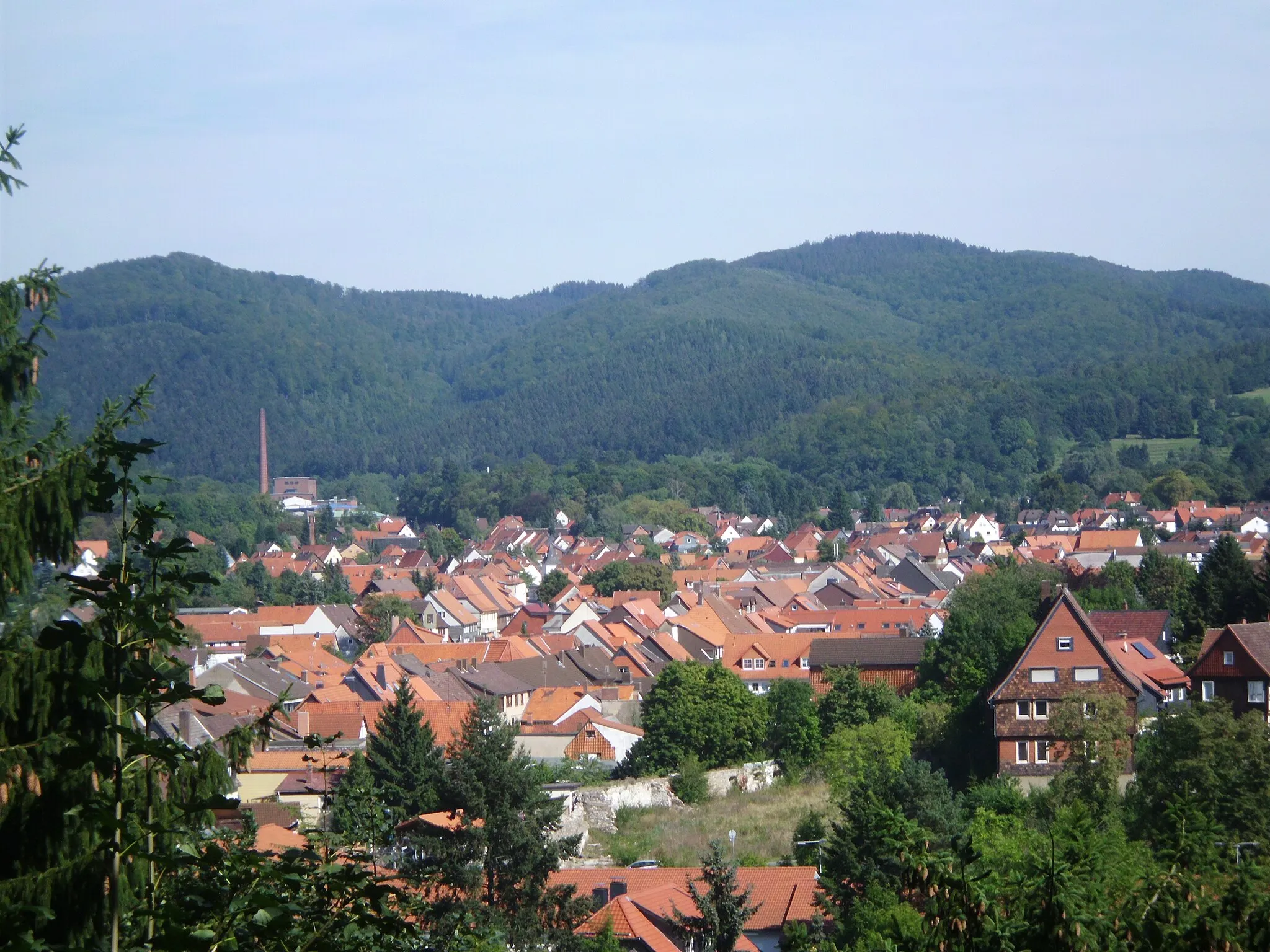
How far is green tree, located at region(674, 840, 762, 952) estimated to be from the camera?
600 inches

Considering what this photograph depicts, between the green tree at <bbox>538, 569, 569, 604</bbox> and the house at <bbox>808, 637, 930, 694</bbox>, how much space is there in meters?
25.3

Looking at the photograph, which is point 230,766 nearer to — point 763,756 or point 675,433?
point 763,756

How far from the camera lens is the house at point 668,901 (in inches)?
605

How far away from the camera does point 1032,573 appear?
35.9 m

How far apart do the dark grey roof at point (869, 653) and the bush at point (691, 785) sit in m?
6.76

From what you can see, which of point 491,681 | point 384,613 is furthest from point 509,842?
point 384,613

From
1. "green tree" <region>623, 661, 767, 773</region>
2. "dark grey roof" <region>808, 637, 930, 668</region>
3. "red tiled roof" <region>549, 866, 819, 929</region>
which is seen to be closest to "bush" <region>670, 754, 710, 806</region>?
"green tree" <region>623, 661, 767, 773</region>

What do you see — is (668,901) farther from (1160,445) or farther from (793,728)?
(1160,445)

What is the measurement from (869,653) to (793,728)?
20.0 ft

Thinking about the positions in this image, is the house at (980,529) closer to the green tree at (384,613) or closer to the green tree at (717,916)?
the green tree at (384,613)

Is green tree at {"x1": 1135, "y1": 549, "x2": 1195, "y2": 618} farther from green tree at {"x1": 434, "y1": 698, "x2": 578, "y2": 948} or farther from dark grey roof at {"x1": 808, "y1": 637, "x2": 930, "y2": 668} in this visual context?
green tree at {"x1": 434, "y1": 698, "x2": 578, "y2": 948}

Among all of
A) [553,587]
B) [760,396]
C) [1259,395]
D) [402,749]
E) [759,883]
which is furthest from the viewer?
[760,396]

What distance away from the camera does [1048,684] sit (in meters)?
23.4

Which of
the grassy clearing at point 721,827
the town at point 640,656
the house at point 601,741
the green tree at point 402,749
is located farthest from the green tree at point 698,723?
the green tree at point 402,749
